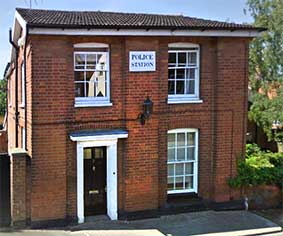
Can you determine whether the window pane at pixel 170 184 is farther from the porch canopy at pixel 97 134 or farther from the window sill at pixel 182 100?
the window sill at pixel 182 100

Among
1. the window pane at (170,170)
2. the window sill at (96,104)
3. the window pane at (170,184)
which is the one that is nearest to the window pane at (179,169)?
the window pane at (170,170)

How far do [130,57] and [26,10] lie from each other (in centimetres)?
444

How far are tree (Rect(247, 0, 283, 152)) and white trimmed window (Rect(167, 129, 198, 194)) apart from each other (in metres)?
11.0

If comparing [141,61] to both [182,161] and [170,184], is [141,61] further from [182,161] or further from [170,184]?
[170,184]

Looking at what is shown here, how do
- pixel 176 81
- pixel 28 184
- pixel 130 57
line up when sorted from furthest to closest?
pixel 176 81 → pixel 130 57 → pixel 28 184

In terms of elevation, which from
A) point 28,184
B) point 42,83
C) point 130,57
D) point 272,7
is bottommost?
point 28,184

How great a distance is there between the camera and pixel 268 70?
2433 centimetres

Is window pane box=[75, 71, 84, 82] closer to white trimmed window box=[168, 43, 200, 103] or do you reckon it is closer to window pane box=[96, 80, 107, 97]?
window pane box=[96, 80, 107, 97]

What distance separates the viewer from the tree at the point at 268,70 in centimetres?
2342

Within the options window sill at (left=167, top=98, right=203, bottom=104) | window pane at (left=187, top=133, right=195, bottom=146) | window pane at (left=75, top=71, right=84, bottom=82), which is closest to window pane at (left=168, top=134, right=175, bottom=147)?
window pane at (left=187, top=133, right=195, bottom=146)

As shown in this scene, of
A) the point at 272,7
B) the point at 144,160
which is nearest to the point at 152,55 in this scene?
the point at 144,160

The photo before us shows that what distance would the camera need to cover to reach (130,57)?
41.0ft

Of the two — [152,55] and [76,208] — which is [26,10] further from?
[76,208]

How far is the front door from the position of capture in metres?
12.8
